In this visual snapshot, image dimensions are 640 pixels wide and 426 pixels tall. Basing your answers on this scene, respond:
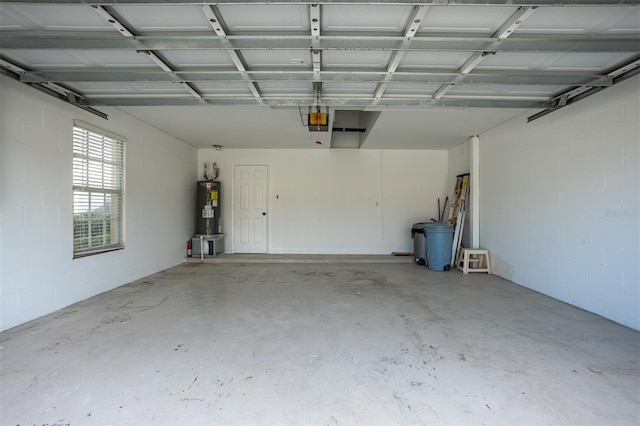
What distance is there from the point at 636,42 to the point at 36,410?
4.97m

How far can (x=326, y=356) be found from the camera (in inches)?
95.8

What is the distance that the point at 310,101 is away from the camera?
3646mm

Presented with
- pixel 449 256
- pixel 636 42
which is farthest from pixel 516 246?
pixel 636 42

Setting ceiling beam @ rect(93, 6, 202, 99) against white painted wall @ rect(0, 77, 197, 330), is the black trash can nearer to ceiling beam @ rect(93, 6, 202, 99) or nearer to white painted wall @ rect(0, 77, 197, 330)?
ceiling beam @ rect(93, 6, 202, 99)

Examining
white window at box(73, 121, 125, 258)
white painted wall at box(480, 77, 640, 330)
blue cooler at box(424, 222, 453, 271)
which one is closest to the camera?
white painted wall at box(480, 77, 640, 330)

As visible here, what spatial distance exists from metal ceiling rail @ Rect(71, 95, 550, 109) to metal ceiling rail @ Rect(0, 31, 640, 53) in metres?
1.18

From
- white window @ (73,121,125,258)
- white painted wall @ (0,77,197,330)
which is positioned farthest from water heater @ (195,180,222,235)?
white window @ (73,121,125,258)

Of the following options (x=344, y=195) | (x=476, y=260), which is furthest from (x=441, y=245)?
(x=344, y=195)

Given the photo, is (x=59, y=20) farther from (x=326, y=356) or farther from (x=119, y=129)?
(x=326, y=356)

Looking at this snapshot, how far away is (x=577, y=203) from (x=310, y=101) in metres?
3.60

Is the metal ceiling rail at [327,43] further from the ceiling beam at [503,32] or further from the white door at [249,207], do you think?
the white door at [249,207]

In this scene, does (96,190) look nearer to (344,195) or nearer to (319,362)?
(319,362)

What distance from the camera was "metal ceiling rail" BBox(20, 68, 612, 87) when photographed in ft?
9.66

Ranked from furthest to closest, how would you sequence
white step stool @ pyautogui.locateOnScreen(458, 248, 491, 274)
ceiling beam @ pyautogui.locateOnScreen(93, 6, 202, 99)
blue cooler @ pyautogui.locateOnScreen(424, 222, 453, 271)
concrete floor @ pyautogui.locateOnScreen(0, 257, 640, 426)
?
blue cooler @ pyautogui.locateOnScreen(424, 222, 453, 271), white step stool @ pyautogui.locateOnScreen(458, 248, 491, 274), ceiling beam @ pyautogui.locateOnScreen(93, 6, 202, 99), concrete floor @ pyautogui.locateOnScreen(0, 257, 640, 426)
